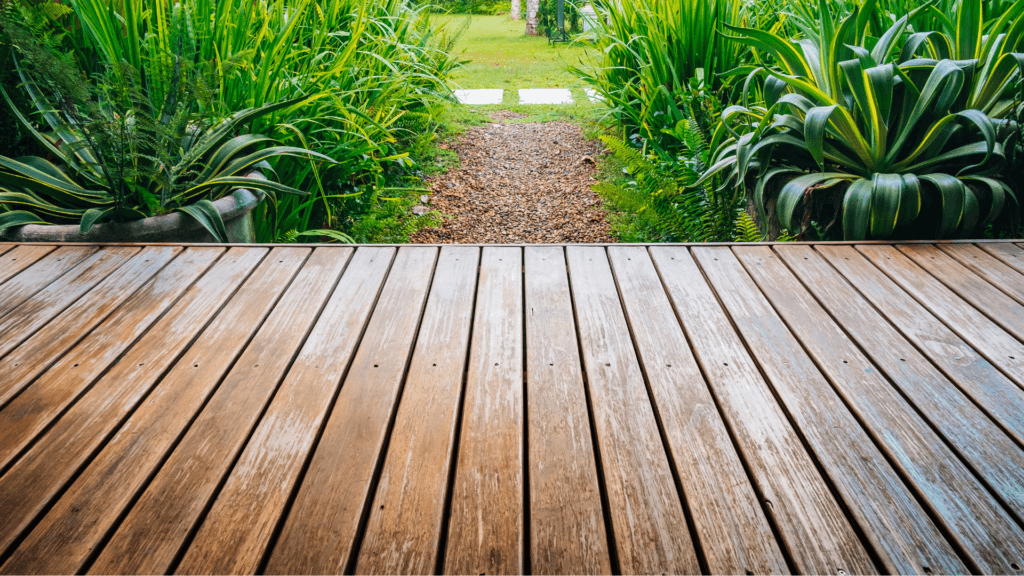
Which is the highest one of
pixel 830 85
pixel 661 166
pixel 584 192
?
pixel 830 85

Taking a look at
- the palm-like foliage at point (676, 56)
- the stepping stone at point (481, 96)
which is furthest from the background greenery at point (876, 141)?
the stepping stone at point (481, 96)

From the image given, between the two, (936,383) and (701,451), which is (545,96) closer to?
(936,383)

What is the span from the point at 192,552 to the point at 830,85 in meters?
2.34

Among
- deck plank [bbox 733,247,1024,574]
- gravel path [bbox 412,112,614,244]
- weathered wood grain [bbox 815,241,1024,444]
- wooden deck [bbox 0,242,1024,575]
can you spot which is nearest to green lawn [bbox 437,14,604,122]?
gravel path [bbox 412,112,614,244]

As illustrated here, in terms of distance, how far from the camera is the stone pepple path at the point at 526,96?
217 inches

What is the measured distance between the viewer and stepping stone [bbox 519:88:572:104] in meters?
5.56

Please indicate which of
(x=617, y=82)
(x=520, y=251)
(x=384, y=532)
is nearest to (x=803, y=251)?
(x=520, y=251)

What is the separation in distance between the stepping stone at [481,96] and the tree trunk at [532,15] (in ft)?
14.1

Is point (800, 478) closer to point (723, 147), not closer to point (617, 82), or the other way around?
point (723, 147)

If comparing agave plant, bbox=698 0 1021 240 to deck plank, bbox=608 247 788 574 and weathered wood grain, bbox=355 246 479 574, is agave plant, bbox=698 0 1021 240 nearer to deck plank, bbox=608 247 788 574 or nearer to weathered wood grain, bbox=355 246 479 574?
deck plank, bbox=608 247 788 574

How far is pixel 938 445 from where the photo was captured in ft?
3.57

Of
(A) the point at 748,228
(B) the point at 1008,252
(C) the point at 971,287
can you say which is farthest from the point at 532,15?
(C) the point at 971,287

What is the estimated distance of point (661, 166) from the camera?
3.10 m

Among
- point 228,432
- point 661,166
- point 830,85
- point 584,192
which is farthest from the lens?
point 584,192
